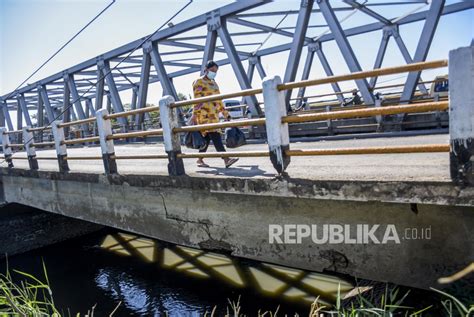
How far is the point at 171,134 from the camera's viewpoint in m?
4.36

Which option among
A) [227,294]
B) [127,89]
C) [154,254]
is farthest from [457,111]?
[127,89]

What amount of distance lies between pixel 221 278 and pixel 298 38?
6.73 meters

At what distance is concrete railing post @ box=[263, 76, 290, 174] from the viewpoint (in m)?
3.31

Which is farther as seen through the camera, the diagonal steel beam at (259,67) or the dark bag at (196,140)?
the diagonal steel beam at (259,67)

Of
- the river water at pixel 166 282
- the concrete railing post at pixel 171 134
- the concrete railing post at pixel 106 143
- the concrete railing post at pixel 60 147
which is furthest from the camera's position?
the concrete railing post at pixel 60 147

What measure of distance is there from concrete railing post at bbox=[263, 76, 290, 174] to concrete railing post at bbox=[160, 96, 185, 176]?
4.62 ft

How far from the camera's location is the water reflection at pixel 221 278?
6137mm

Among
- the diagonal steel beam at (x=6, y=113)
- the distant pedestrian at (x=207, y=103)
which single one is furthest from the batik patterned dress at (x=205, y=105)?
the diagonal steel beam at (x=6, y=113)

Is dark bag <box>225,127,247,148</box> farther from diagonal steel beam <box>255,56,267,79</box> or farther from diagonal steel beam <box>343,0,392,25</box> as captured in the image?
diagonal steel beam <box>255,56,267,79</box>

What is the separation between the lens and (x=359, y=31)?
1589 centimetres

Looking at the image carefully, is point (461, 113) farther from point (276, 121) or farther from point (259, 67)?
point (259, 67)

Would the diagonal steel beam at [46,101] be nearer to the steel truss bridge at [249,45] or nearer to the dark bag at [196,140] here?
the steel truss bridge at [249,45]

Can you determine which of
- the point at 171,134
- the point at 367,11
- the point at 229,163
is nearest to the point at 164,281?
the point at 229,163

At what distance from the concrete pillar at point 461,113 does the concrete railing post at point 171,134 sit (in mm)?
2950
